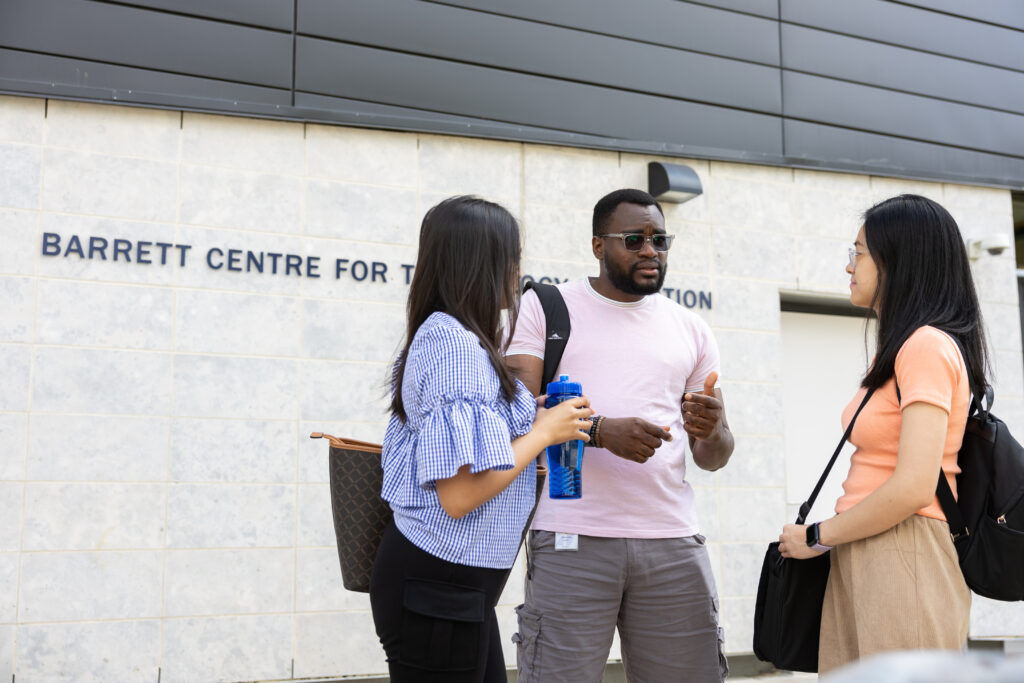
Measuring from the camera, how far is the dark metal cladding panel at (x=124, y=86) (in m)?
4.91

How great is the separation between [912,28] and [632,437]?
19.6 feet

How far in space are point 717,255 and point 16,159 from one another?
13.8 feet

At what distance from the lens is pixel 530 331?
3027 mm

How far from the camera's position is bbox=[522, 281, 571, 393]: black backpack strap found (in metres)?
3.00

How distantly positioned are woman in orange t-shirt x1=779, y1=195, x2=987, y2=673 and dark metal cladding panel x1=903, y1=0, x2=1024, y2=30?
580 centimetres

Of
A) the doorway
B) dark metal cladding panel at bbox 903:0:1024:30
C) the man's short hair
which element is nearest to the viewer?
the man's short hair

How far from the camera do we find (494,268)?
2334 mm

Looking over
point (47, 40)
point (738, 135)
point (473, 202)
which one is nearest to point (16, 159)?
point (47, 40)

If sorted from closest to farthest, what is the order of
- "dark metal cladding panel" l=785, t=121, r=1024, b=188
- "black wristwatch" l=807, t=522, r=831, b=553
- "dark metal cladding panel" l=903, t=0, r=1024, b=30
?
"black wristwatch" l=807, t=522, r=831, b=553
"dark metal cladding panel" l=785, t=121, r=1024, b=188
"dark metal cladding panel" l=903, t=0, r=1024, b=30

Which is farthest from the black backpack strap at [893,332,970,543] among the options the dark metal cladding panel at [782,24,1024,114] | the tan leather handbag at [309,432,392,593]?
the dark metal cladding panel at [782,24,1024,114]

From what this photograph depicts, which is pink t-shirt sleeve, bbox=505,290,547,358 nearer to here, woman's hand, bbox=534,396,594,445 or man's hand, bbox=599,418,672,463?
man's hand, bbox=599,418,672,463

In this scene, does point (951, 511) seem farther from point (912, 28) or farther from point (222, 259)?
point (912, 28)

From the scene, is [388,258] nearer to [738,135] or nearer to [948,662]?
[738,135]

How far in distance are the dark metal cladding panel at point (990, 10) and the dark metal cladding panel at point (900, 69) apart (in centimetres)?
19
